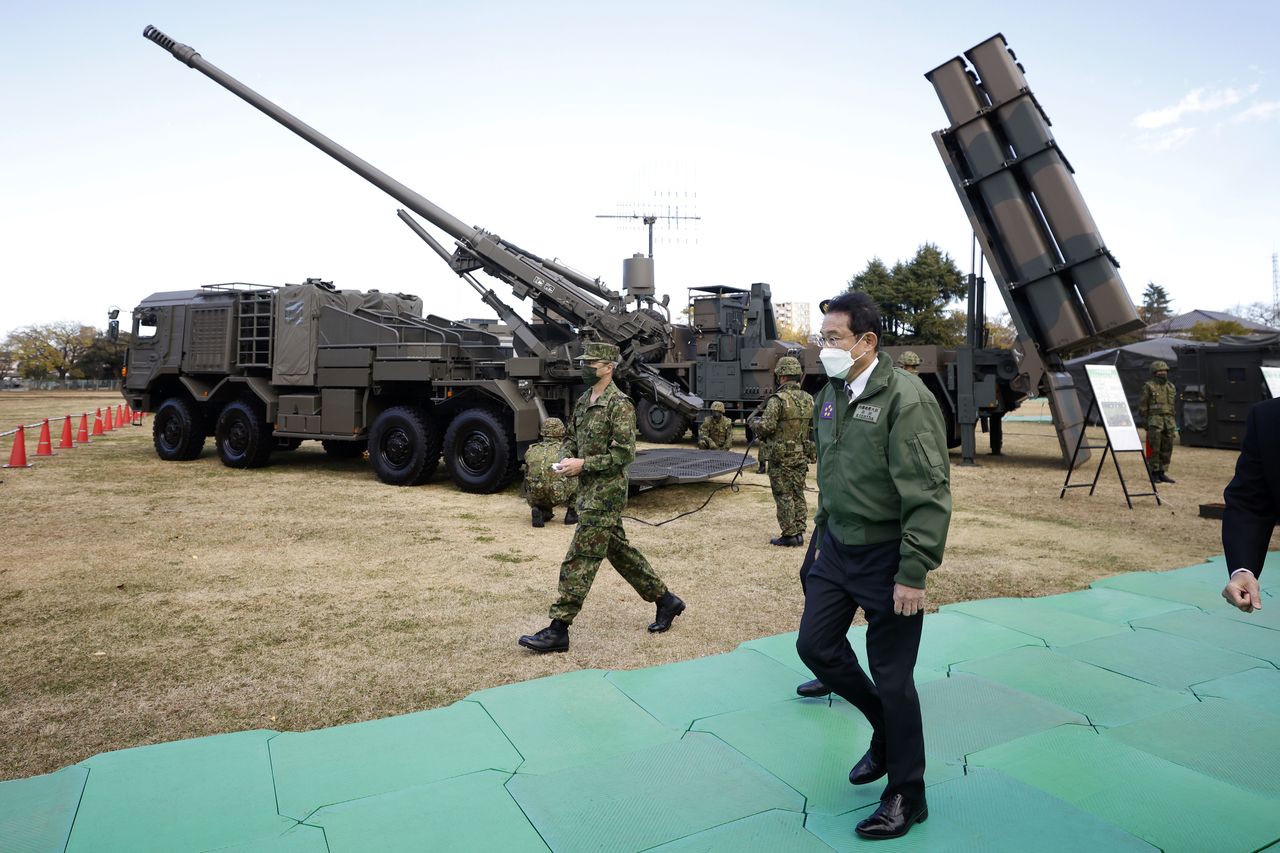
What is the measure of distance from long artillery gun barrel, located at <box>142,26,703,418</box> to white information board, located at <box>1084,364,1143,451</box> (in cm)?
545

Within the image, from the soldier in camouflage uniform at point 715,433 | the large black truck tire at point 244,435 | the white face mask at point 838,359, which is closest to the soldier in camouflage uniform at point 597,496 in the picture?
the white face mask at point 838,359

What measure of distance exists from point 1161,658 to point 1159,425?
8.11 metres

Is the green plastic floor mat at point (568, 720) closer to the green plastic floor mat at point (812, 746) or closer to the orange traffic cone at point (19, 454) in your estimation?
the green plastic floor mat at point (812, 746)

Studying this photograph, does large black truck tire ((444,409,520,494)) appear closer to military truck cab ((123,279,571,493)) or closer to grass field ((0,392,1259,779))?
military truck cab ((123,279,571,493))

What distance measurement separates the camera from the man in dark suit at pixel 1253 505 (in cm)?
223

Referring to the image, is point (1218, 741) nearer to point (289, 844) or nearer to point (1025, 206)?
point (289, 844)

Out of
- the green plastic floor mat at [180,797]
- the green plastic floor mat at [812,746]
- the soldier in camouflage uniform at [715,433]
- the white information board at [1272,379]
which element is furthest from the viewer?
the soldier in camouflage uniform at [715,433]

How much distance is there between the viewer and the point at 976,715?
3486 millimetres

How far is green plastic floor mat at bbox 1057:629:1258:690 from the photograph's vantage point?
3971 mm

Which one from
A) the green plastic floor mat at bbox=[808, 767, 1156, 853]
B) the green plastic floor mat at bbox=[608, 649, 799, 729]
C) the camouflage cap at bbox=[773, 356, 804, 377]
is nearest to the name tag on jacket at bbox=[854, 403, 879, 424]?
the green plastic floor mat at bbox=[808, 767, 1156, 853]

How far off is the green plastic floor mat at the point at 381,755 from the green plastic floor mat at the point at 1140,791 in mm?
1845

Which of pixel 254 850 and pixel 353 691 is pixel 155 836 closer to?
pixel 254 850

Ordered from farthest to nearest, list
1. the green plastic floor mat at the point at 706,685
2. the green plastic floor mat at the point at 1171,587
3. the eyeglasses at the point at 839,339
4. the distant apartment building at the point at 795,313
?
the distant apartment building at the point at 795,313 < the green plastic floor mat at the point at 1171,587 < the green plastic floor mat at the point at 706,685 < the eyeglasses at the point at 839,339

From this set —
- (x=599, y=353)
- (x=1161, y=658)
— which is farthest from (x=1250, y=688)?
(x=599, y=353)
